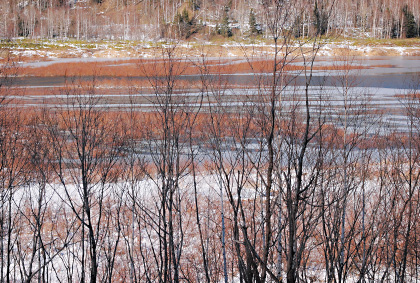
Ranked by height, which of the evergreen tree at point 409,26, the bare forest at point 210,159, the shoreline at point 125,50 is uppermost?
the evergreen tree at point 409,26

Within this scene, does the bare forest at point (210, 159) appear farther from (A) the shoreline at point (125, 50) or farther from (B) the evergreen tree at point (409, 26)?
(A) the shoreline at point (125, 50)

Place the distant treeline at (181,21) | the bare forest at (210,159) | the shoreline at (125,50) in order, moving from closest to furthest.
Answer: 1. the bare forest at (210,159)
2. the shoreline at (125,50)
3. the distant treeline at (181,21)

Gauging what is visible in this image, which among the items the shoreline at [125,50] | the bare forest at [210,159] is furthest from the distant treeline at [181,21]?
the shoreline at [125,50]

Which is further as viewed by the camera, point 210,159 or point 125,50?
point 125,50

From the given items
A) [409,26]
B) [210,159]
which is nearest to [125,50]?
[210,159]

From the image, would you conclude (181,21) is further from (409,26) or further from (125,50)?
(409,26)

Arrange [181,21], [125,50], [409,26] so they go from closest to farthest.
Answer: [125,50] → [181,21] → [409,26]

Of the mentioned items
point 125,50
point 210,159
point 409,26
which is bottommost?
point 210,159

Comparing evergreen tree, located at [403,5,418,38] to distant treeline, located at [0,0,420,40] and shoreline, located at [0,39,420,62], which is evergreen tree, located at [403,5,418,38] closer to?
distant treeline, located at [0,0,420,40]

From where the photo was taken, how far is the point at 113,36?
72875 mm

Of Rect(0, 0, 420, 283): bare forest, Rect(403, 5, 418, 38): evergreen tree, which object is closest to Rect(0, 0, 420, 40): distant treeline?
Rect(403, 5, 418, 38): evergreen tree

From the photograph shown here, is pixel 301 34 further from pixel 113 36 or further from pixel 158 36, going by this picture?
pixel 113 36

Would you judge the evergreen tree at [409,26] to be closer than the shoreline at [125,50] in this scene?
No

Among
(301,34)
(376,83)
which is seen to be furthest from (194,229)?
(376,83)
